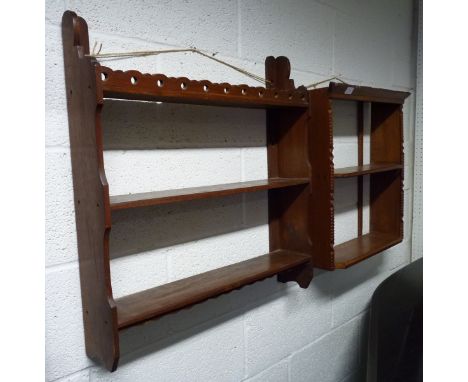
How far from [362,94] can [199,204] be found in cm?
68

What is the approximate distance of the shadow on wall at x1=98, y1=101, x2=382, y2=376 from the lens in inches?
37.7

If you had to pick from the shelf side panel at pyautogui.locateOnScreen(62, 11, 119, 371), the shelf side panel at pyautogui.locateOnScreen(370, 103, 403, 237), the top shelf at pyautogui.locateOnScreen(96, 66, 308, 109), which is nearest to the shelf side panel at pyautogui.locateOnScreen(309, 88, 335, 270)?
the top shelf at pyautogui.locateOnScreen(96, 66, 308, 109)

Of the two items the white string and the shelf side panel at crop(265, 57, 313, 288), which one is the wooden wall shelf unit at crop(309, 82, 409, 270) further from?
the white string

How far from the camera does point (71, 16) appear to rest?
0.79 metres

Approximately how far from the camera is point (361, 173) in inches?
53.2

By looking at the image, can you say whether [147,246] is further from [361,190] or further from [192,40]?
[361,190]

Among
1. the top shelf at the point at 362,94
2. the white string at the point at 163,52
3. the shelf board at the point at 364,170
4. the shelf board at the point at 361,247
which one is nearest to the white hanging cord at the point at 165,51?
the white string at the point at 163,52

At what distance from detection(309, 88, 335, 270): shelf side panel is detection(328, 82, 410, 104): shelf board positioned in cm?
3

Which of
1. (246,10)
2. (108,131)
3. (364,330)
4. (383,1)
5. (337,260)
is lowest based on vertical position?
(364,330)

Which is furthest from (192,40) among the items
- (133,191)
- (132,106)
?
(133,191)

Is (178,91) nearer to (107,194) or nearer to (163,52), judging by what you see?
(163,52)

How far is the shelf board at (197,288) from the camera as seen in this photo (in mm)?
862

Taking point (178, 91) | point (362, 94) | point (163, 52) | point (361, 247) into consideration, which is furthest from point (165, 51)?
point (361, 247)

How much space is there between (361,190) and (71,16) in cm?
126
